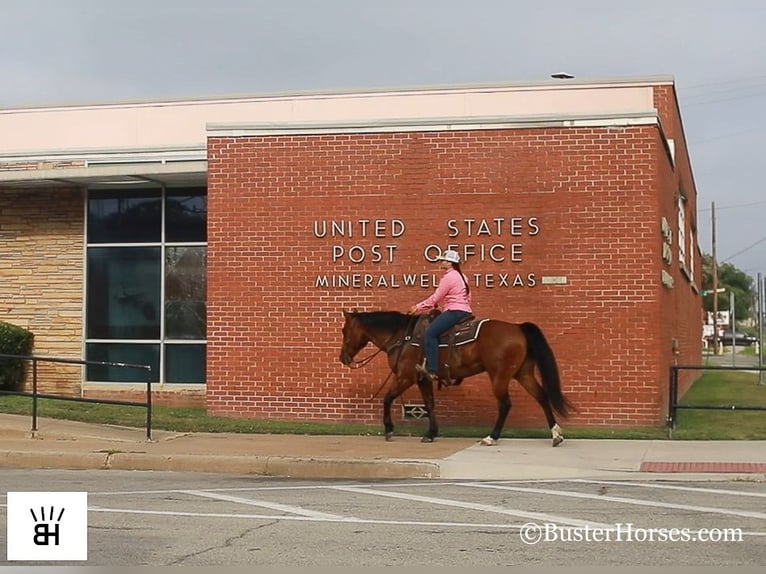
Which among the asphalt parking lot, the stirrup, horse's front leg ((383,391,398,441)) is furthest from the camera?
horse's front leg ((383,391,398,441))

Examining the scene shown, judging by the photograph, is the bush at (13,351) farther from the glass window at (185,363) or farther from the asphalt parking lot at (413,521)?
the asphalt parking lot at (413,521)

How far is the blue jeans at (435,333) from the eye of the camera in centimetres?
1430

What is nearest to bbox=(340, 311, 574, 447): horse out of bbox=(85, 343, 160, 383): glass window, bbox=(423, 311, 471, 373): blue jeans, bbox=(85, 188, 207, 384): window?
bbox=(423, 311, 471, 373): blue jeans

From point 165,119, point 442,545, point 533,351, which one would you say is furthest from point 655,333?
point 165,119

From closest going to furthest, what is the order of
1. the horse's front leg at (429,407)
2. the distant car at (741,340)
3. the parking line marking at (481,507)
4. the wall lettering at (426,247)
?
the parking line marking at (481,507) → the horse's front leg at (429,407) → the wall lettering at (426,247) → the distant car at (741,340)

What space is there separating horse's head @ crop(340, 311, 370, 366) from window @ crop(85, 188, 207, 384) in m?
4.58

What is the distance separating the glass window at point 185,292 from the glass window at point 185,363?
0.22 metres

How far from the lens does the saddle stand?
14.5m

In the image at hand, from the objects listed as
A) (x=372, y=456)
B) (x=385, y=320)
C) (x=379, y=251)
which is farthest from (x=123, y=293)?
(x=372, y=456)

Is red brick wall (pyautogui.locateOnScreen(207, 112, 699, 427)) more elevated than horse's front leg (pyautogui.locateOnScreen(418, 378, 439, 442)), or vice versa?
red brick wall (pyautogui.locateOnScreen(207, 112, 699, 427))

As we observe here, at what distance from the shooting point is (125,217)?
19.9 m

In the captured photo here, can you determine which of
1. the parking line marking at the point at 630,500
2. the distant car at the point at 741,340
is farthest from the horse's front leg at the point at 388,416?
the distant car at the point at 741,340

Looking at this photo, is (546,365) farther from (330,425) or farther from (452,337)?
(330,425)

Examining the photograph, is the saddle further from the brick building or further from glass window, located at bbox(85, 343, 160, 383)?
glass window, located at bbox(85, 343, 160, 383)
